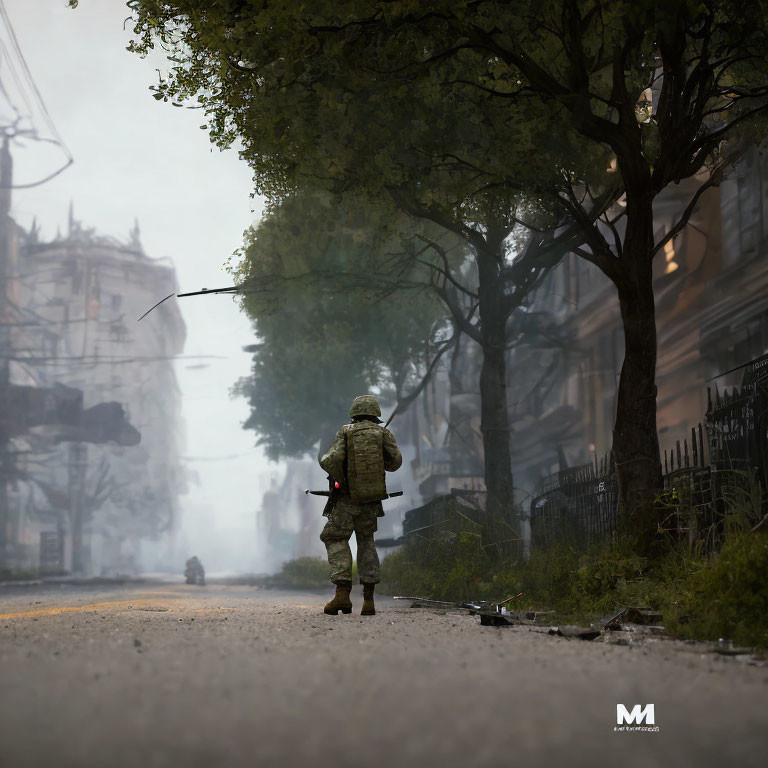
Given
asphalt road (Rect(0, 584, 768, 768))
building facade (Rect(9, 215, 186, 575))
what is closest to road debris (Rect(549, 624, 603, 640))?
asphalt road (Rect(0, 584, 768, 768))

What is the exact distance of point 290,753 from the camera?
2.62 m

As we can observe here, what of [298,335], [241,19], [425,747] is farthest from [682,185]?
[425,747]

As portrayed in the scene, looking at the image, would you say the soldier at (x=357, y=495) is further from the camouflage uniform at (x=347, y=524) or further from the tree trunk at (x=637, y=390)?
the tree trunk at (x=637, y=390)

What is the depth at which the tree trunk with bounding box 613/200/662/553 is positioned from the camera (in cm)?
973

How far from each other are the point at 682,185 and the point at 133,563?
193 ft

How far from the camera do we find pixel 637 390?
10.1 meters

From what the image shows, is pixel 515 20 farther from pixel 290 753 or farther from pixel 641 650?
pixel 290 753

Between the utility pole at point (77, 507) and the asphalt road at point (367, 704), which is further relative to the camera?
the utility pole at point (77, 507)

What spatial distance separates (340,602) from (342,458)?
1436 millimetres

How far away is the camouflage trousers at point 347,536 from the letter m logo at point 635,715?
5822mm

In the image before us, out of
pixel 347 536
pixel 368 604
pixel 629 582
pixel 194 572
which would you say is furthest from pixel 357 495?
pixel 194 572

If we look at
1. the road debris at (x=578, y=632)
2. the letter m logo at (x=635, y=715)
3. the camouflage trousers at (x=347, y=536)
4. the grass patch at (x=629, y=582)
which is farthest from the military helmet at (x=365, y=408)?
the letter m logo at (x=635, y=715)

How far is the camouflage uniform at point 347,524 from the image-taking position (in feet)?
29.6

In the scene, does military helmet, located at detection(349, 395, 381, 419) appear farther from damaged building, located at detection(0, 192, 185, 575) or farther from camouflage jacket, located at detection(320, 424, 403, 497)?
damaged building, located at detection(0, 192, 185, 575)
